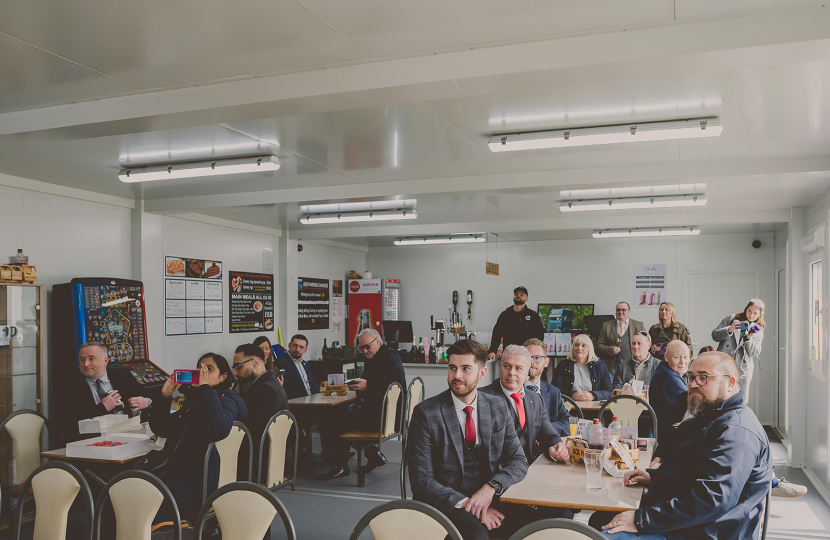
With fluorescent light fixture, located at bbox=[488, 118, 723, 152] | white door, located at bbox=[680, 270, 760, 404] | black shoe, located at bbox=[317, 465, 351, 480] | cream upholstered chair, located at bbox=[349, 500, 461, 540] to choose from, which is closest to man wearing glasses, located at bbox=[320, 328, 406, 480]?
black shoe, located at bbox=[317, 465, 351, 480]

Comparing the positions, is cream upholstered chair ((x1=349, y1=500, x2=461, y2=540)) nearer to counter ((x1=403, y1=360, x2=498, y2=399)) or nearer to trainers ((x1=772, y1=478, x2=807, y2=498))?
trainers ((x1=772, y1=478, x2=807, y2=498))

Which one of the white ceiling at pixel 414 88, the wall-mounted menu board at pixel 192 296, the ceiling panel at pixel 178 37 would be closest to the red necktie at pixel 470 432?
the white ceiling at pixel 414 88

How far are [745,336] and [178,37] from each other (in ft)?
20.8

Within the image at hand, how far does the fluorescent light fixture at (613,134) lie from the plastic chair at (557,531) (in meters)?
3.08

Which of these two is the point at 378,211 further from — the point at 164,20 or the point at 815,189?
the point at 164,20

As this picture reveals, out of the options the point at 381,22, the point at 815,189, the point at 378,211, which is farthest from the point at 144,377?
the point at 815,189

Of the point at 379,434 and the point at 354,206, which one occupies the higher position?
the point at 354,206

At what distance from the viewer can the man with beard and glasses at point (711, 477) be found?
268 cm

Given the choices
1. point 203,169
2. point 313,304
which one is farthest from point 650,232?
point 203,169

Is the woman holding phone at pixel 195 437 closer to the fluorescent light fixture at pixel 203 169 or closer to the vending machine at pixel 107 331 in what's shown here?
the fluorescent light fixture at pixel 203 169

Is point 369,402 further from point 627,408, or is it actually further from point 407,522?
point 407,522

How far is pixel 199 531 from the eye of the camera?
2.61m

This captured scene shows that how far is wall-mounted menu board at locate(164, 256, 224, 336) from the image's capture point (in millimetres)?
8094

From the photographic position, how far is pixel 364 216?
838 centimetres
